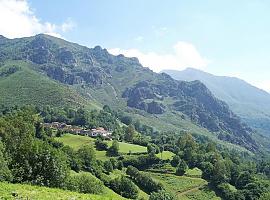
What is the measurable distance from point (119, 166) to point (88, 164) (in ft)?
83.2

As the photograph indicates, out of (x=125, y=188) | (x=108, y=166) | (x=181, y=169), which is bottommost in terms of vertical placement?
(x=125, y=188)

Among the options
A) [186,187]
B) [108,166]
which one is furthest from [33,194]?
[186,187]

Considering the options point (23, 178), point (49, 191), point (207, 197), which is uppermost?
point (49, 191)

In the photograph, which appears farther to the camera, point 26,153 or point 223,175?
point 223,175

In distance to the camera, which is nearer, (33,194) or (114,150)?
(33,194)

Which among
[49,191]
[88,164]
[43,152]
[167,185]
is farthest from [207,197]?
[49,191]

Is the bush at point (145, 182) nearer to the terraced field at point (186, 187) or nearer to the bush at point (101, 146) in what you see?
the terraced field at point (186, 187)

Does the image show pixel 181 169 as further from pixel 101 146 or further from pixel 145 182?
pixel 101 146

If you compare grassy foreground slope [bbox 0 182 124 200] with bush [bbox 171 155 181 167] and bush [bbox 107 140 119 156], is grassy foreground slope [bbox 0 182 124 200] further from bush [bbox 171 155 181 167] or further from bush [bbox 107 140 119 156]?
bush [bbox 107 140 119 156]

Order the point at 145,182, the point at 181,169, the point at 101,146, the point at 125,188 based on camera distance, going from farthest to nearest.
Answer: the point at 101,146 < the point at 181,169 < the point at 145,182 < the point at 125,188

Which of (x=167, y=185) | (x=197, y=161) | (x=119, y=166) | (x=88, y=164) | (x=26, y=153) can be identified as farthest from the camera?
(x=197, y=161)

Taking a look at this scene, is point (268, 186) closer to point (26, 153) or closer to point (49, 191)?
point (26, 153)

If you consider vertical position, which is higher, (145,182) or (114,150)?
(114,150)

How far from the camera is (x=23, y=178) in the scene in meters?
63.0
